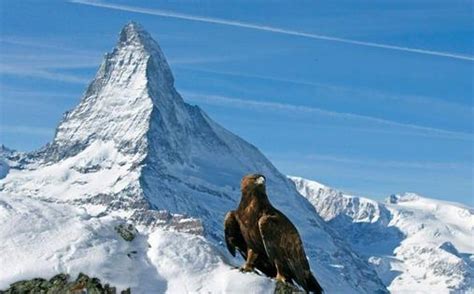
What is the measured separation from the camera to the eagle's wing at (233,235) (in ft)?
77.7

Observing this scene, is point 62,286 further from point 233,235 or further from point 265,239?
point 233,235

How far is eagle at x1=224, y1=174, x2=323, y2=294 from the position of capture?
2227cm

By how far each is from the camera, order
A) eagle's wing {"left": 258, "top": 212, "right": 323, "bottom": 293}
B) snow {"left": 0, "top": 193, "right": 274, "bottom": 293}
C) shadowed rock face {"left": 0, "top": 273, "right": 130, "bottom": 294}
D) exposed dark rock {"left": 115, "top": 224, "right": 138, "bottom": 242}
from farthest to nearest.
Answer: exposed dark rock {"left": 115, "top": 224, "right": 138, "bottom": 242} < eagle's wing {"left": 258, "top": 212, "right": 323, "bottom": 293} < snow {"left": 0, "top": 193, "right": 274, "bottom": 293} < shadowed rock face {"left": 0, "top": 273, "right": 130, "bottom": 294}

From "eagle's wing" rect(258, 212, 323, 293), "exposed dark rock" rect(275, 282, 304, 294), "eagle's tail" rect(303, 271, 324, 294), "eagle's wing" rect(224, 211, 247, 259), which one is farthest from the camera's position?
"eagle's wing" rect(224, 211, 247, 259)

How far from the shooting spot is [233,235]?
23812 mm

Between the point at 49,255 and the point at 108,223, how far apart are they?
7.05ft

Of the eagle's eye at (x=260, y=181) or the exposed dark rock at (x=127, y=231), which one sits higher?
the eagle's eye at (x=260, y=181)

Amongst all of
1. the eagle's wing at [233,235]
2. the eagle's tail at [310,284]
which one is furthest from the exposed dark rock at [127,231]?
the eagle's tail at [310,284]

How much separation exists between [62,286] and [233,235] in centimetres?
491

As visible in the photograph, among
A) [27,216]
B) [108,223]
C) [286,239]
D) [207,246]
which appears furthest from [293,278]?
[27,216]

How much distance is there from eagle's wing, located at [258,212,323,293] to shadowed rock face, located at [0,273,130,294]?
11.2 feet

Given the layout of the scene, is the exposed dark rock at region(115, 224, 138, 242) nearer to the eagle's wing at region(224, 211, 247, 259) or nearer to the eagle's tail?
the eagle's wing at region(224, 211, 247, 259)

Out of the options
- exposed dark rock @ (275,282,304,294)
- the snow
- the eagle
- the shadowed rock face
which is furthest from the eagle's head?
the shadowed rock face

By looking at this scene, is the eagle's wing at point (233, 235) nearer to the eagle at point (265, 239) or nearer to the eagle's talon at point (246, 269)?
the eagle at point (265, 239)
